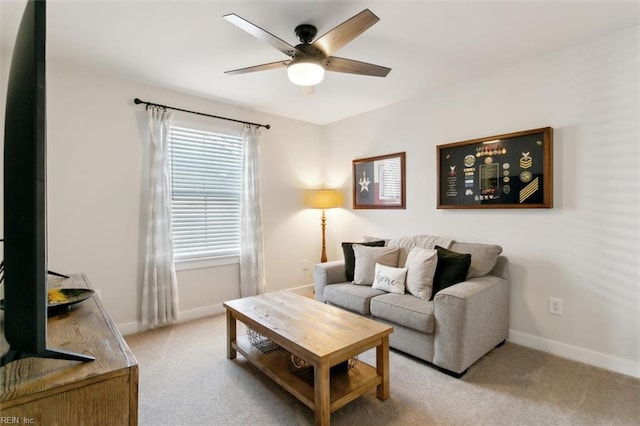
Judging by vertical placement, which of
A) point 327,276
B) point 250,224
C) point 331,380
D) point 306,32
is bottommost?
point 331,380

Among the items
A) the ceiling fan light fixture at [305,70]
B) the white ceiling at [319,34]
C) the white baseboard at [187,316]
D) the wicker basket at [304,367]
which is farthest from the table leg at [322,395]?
the white baseboard at [187,316]

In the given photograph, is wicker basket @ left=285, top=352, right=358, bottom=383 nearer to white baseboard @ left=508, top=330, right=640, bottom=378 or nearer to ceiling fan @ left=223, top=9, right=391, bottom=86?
white baseboard @ left=508, top=330, right=640, bottom=378

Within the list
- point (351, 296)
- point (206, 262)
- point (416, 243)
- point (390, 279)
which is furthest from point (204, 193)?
point (416, 243)

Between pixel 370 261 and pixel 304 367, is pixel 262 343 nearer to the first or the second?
pixel 304 367

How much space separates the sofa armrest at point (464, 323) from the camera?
84.7 inches

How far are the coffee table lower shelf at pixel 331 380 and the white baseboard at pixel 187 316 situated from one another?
57.5 inches

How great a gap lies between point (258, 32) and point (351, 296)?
2.17m

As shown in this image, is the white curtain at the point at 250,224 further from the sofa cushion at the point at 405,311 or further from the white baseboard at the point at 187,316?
the sofa cushion at the point at 405,311

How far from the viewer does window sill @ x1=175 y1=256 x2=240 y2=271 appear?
11.1 ft

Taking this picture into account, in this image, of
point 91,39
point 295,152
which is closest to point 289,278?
point 295,152

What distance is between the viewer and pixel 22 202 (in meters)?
0.74

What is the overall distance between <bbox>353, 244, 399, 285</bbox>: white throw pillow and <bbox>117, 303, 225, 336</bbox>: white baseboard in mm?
1693

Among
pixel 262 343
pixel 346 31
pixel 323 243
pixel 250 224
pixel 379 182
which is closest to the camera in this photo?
pixel 346 31

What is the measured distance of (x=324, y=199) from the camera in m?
4.16
